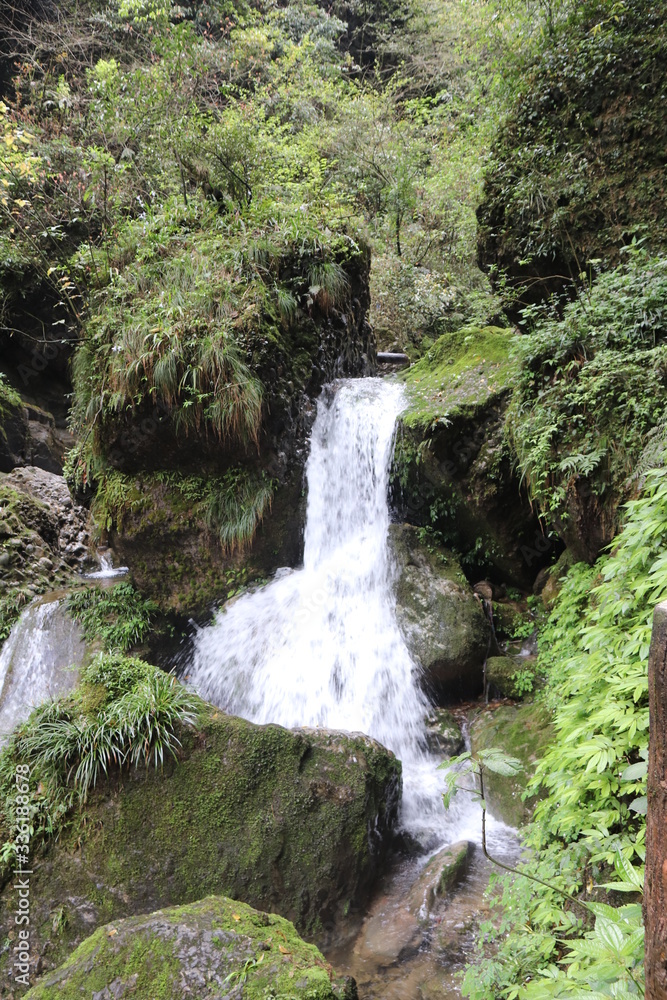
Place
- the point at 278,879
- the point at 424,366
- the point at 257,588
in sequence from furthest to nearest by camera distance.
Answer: the point at 424,366
the point at 257,588
the point at 278,879

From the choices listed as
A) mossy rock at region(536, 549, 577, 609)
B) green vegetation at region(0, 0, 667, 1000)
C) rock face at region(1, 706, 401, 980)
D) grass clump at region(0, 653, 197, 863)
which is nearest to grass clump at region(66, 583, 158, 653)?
green vegetation at region(0, 0, 667, 1000)

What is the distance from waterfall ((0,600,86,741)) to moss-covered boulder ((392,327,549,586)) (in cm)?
421

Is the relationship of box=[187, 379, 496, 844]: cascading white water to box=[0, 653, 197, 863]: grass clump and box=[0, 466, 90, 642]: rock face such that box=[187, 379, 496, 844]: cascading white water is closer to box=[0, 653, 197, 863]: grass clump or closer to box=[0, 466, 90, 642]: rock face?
box=[0, 653, 197, 863]: grass clump

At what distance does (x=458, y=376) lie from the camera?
7074 millimetres

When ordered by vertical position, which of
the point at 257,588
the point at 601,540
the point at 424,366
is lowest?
the point at 257,588

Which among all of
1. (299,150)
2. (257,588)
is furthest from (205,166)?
(257,588)

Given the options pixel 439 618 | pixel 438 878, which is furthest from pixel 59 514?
pixel 438 878

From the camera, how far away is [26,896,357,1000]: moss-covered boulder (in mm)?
2168

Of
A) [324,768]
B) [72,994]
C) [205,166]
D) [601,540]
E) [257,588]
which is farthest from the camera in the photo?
[205,166]

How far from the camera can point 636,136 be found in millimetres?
6191

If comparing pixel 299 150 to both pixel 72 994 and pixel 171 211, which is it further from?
pixel 72 994

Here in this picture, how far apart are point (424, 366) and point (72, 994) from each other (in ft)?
24.2

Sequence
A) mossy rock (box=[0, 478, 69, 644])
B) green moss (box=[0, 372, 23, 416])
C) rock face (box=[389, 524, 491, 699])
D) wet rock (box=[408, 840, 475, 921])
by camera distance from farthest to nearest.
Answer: green moss (box=[0, 372, 23, 416])
mossy rock (box=[0, 478, 69, 644])
rock face (box=[389, 524, 491, 699])
wet rock (box=[408, 840, 475, 921])

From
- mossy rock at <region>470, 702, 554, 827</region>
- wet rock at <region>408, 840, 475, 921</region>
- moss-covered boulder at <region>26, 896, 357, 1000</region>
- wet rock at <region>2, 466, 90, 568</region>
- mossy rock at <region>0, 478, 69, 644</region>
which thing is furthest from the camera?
wet rock at <region>2, 466, 90, 568</region>
